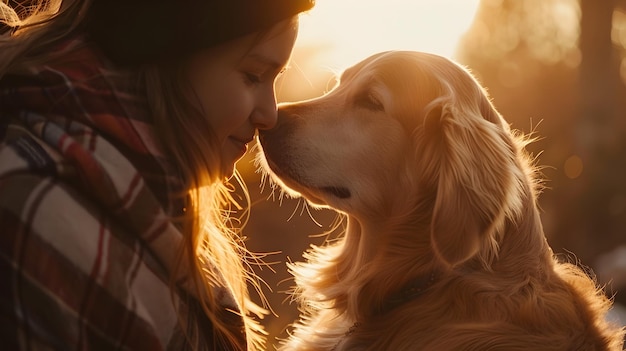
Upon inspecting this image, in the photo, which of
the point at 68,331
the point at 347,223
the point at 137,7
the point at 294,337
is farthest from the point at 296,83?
the point at 68,331

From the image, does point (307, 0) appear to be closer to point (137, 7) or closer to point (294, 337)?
point (137, 7)

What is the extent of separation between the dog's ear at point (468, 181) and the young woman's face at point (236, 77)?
0.75 meters

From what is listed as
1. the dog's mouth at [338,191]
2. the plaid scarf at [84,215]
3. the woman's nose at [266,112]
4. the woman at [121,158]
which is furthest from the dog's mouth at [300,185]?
the plaid scarf at [84,215]

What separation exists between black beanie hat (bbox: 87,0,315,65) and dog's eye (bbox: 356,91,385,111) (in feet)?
3.52

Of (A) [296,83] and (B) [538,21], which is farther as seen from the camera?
(B) [538,21]

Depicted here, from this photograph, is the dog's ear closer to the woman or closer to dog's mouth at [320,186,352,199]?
dog's mouth at [320,186,352,199]

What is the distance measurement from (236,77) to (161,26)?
0.32 metres

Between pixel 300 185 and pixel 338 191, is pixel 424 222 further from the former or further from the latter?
pixel 300 185

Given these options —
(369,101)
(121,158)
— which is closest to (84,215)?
(121,158)

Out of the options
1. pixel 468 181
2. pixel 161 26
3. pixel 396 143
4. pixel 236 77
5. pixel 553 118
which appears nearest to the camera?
pixel 161 26

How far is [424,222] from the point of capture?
290cm

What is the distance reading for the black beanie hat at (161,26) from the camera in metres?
1.97

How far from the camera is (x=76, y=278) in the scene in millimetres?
1780

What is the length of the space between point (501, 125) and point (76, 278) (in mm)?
1874
